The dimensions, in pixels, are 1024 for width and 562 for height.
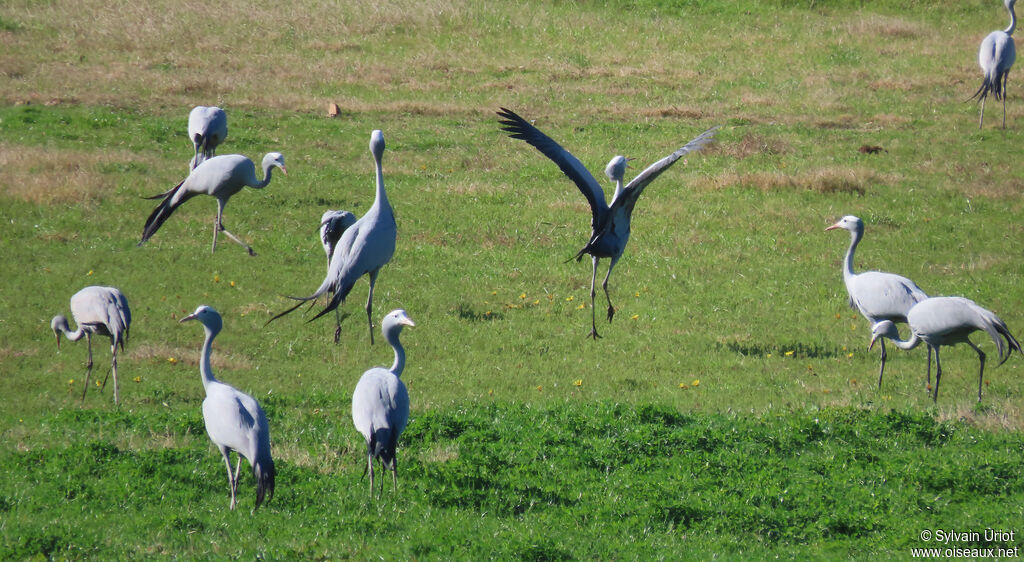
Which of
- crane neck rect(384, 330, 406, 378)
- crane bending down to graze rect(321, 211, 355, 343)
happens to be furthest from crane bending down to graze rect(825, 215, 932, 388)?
crane bending down to graze rect(321, 211, 355, 343)

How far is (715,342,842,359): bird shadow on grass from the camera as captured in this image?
39.7ft

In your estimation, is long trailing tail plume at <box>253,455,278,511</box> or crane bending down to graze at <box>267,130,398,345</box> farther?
crane bending down to graze at <box>267,130,398,345</box>

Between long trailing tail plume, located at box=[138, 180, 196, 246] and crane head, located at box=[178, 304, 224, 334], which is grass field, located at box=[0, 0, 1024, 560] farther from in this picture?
crane head, located at box=[178, 304, 224, 334]

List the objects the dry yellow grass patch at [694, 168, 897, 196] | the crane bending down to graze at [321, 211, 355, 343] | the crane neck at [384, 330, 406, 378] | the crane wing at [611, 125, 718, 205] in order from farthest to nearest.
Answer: the dry yellow grass patch at [694, 168, 897, 196]
the crane bending down to graze at [321, 211, 355, 343]
the crane wing at [611, 125, 718, 205]
the crane neck at [384, 330, 406, 378]

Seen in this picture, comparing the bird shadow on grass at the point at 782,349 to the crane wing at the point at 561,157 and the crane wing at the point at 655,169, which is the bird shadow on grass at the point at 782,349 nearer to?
the crane wing at the point at 655,169

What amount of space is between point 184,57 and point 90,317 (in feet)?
60.7

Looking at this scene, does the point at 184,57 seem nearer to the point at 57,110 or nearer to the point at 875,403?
the point at 57,110

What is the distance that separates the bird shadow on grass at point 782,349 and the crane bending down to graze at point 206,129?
9.59 meters

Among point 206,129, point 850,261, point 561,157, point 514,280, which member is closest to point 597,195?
point 561,157

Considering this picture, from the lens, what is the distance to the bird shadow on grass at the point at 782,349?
12109 mm

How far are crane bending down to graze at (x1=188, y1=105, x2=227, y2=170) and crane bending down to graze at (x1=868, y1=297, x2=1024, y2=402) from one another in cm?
1137

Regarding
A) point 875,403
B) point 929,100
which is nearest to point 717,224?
point 875,403

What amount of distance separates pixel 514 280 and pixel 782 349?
3888 millimetres

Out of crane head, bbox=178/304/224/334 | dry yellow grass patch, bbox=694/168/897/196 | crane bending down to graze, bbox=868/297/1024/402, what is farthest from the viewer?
dry yellow grass patch, bbox=694/168/897/196
